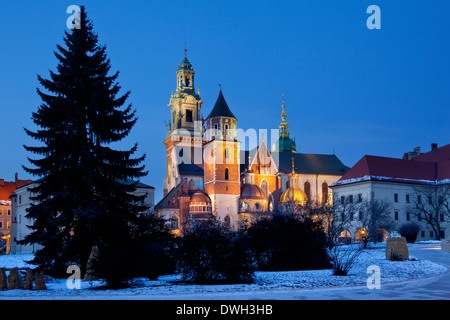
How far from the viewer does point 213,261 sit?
18188 mm

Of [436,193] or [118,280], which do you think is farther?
[436,193]

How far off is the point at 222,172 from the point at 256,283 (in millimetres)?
58436

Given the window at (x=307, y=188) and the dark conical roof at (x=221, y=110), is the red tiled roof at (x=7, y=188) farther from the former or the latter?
the window at (x=307, y=188)

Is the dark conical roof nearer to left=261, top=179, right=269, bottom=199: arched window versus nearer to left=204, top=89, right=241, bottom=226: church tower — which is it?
left=204, top=89, right=241, bottom=226: church tower

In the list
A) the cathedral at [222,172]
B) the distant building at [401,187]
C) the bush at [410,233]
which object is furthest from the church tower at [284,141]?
the bush at [410,233]

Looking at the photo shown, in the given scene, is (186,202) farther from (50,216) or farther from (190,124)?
(50,216)

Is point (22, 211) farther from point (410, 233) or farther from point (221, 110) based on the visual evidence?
point (410, 233)

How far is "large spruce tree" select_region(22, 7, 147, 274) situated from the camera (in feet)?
68.9

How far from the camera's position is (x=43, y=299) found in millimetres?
13984

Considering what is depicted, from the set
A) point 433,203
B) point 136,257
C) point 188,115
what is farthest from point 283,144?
point 136,257

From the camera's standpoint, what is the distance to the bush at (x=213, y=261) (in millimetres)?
18000

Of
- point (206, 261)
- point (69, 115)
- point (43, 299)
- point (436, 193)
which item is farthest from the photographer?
point (436, 193)
